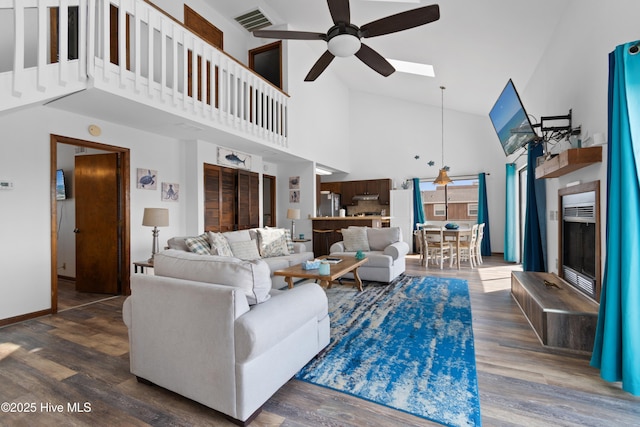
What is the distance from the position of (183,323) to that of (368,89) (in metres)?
8.63

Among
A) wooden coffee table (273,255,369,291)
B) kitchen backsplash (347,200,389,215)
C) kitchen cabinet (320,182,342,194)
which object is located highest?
kitchen cabinet (320,182,342,194)

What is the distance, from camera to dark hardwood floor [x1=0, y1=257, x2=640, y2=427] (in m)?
1.68

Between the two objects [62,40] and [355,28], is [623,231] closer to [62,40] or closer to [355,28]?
[355,28]

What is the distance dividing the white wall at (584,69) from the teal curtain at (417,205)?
4.56 m

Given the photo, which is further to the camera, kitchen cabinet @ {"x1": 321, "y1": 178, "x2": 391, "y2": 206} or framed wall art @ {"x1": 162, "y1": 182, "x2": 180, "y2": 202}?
kitchen cabinet @ {"x1": 321, "y1": 178, "x2": 391, "y2": 206}

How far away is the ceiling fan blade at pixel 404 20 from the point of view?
A: 2.70 metres

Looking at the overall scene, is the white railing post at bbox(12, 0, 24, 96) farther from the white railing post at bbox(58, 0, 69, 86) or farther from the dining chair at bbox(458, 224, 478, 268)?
the dining chair at bbox(458, 224, 478, 268)

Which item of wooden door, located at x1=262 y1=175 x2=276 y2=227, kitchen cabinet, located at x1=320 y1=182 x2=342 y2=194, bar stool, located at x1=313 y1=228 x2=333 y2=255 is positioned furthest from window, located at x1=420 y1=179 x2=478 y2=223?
wooden door, located at x1=262 y1=175 x2=276 y2=227

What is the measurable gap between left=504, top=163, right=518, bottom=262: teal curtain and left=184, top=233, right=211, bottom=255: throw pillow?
6.47 m

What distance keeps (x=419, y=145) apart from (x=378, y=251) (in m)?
4.75

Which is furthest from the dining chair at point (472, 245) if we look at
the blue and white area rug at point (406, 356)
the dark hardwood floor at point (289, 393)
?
the dark hardwood floor at point (289, 393)

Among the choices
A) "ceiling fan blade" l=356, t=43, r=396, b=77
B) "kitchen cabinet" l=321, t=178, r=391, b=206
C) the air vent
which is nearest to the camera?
"ceiling fan blade" l=356, t=43, r=396, b=77

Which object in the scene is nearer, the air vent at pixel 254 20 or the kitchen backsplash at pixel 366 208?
the air vent at pixel 254 20

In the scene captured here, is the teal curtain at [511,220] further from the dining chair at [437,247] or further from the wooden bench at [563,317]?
the wooden bench at [563,317]
